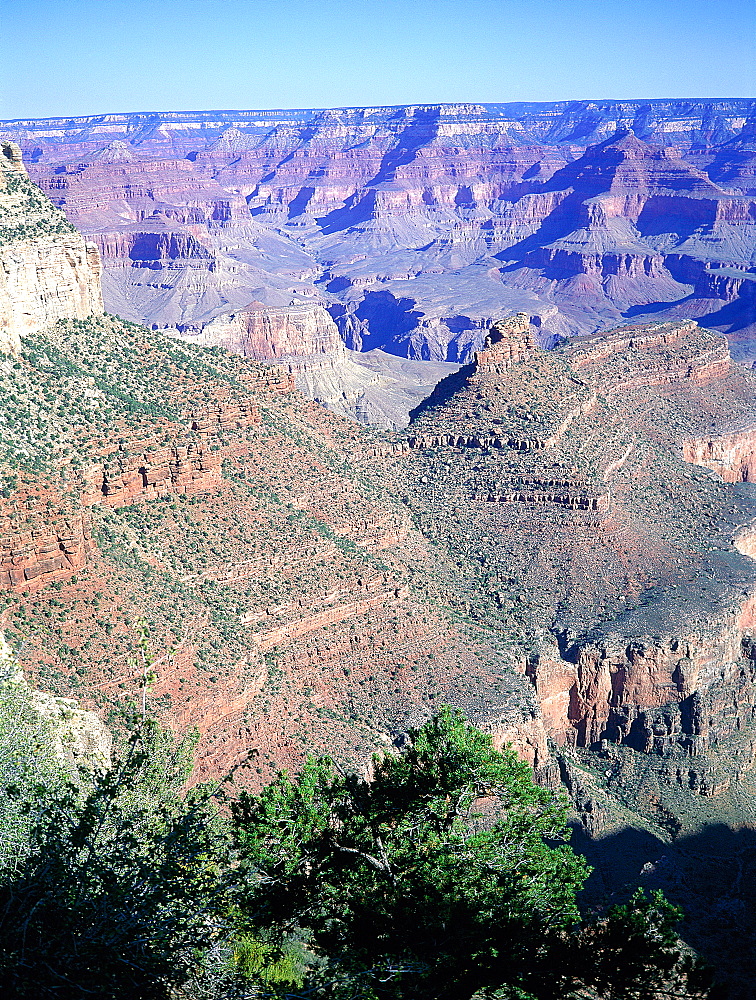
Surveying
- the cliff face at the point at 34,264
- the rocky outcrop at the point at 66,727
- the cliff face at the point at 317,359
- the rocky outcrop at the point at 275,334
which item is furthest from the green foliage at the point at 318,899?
Result: the rocky outcrop at the point at 275,334

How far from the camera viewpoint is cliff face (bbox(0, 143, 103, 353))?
185ft

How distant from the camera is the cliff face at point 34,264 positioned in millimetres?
56344

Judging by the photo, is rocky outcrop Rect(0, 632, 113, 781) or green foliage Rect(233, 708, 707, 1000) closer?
green foliage Rect(233, 708, 707, 1000)

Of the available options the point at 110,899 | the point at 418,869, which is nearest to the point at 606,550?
the point at 418,869

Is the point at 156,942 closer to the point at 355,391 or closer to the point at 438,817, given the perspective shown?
the point at 438,817

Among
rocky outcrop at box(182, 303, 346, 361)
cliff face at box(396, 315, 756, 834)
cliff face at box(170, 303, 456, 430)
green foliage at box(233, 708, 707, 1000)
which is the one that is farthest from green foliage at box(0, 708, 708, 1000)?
rocky outcrop at box(182, 303, 346, 361)

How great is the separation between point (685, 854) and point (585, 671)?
11.3m

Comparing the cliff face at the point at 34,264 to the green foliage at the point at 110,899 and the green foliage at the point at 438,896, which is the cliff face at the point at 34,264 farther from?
the green foliage at the point at 438,896

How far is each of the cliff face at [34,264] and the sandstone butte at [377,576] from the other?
0.25 meters

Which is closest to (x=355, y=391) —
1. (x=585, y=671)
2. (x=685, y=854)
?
(x=585, y=671)

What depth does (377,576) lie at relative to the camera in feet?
186

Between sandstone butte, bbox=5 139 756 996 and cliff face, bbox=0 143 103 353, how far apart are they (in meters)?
0.25

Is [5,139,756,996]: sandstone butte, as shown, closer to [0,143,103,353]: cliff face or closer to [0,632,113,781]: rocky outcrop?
[0,143,103,353]: cliff face

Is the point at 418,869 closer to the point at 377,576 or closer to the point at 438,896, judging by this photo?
the point at 438,896
